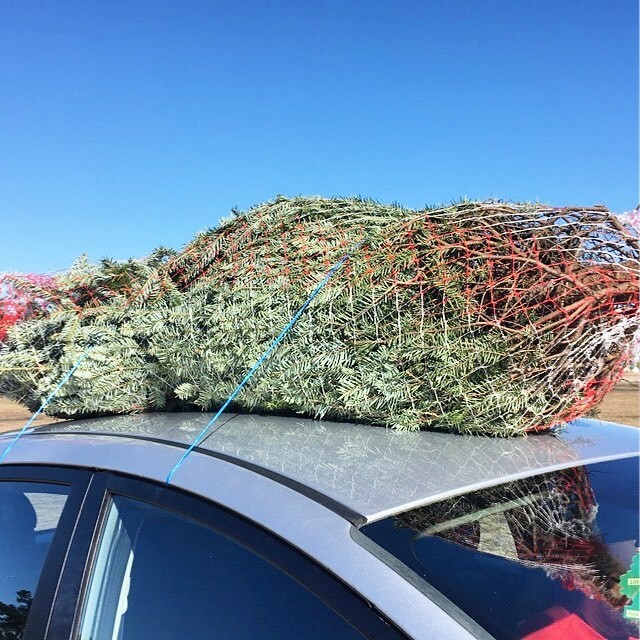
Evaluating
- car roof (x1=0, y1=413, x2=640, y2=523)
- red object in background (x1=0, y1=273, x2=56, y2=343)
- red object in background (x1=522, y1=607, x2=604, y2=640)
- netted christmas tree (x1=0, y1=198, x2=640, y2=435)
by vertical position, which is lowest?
red object in background (x1=522, y1=607, x2=604, y2=640)

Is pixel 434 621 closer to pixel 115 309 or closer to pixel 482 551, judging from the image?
pixel 482 551

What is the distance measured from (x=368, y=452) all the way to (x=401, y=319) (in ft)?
1.31

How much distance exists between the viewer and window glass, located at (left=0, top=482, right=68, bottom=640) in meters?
1.75

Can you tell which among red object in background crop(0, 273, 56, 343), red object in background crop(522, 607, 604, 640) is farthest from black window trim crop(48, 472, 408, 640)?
red object in background crop(0, 273, 56, 343)

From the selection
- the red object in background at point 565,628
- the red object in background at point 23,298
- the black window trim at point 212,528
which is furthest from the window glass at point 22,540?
the red object in background at point 565,628

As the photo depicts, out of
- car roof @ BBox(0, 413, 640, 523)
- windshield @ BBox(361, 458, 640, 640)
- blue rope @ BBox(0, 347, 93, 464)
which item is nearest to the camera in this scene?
windshield @ BBox(361, 458, 640, 640)

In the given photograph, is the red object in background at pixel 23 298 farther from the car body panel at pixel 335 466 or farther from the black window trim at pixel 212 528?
the black window trim at pixel 212 528

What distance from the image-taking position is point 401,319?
1.83m

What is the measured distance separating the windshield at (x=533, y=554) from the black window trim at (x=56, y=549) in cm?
86

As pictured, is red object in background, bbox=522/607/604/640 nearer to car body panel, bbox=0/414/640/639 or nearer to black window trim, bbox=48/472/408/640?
car body panel, bbox=0/414/640/639

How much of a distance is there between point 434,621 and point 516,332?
2.77ft

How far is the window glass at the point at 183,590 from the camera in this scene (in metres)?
1.26

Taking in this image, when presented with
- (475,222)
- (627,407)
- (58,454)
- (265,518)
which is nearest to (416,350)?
(475,222)

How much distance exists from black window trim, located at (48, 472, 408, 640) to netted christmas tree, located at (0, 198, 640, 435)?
0.55 metres
